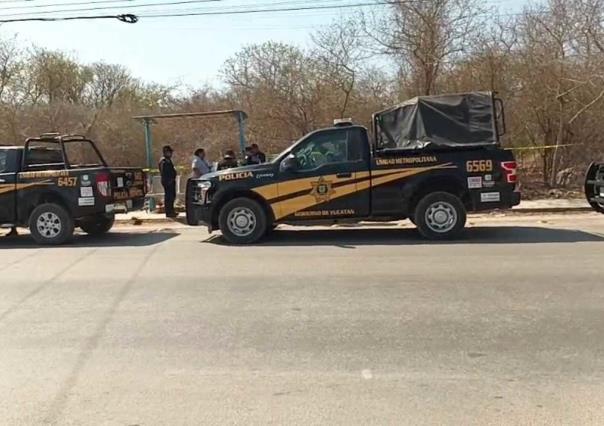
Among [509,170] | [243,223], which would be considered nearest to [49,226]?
[243,223]

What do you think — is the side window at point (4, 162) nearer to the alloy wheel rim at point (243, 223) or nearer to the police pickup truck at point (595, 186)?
the alloy wheel rim at point (243, 223)

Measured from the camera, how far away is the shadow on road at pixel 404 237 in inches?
445

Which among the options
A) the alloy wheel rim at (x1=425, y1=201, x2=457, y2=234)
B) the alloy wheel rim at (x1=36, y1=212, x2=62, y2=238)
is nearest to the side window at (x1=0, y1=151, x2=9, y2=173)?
the alloy wheel rim at (x1=36, y1=212, x2=62, y2=238)

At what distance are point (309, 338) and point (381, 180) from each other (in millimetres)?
6248

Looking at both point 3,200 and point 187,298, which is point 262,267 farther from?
point 3,200

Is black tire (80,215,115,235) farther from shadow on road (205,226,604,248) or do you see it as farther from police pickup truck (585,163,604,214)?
police pickup truck (585,163,604,214)

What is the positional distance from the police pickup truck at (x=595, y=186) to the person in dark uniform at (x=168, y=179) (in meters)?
8.91

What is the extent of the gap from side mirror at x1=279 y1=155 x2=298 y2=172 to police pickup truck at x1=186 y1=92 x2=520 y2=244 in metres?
0.02

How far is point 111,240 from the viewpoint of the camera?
13.1 m

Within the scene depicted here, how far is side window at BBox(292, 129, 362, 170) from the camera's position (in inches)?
464

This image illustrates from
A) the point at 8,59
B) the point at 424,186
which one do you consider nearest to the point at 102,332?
the point at 424,186

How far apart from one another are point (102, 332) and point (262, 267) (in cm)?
340

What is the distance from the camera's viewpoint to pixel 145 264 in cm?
976

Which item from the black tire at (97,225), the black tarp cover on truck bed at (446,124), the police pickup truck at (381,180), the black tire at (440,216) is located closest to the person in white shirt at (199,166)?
the black tire at (97,225)
